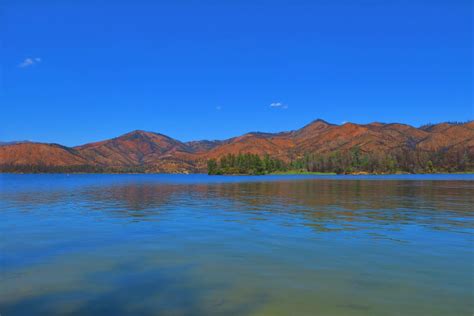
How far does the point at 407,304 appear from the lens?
42.6ft

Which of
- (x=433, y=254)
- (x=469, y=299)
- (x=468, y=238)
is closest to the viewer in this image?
(x=469, y=299)

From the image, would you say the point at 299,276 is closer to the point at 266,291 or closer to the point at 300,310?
the point at 266,291

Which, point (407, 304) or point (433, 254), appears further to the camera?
point (433, 254)

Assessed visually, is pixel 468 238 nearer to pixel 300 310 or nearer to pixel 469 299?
pixel 469 299

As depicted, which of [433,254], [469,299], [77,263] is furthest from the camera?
[433,254]

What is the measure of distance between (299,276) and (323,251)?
5466 mm

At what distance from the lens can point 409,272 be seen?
17.0 meters

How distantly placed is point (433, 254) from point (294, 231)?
10297mm

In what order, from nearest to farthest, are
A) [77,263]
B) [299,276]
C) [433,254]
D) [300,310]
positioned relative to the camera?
[300,310] → [299,276] → [77,263] → [433,254]

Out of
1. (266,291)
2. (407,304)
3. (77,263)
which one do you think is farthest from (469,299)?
(77,263)

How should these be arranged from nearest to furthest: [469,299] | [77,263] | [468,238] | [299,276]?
[469,299]
[299,276]
[77,263]
[468,238]

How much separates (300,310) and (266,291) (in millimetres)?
2116

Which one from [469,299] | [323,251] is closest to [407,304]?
[469,299]

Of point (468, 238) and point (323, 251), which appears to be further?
point (468, 238)
